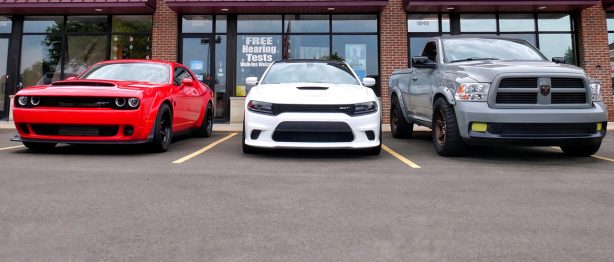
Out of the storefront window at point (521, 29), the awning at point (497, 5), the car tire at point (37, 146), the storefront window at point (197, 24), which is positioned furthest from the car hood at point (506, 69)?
the storefront window at point (197, 24)

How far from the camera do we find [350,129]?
18.4 ft

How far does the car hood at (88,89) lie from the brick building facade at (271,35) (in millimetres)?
7158

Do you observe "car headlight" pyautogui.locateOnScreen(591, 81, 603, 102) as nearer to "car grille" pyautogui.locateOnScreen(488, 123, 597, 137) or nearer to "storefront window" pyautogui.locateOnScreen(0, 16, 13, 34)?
"car grille" pyautogui.locateOnScreen(488, 123, 597, 137)

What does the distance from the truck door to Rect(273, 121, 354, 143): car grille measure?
1.83 metres

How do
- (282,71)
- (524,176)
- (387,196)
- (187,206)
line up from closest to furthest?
(187,206)
(387,196)
(524,176)
(282,71)

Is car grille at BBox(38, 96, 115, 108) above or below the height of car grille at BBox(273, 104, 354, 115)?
above

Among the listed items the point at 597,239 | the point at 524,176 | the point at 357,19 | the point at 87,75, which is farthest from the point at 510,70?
the point at 357,19

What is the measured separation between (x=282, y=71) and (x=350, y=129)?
1.90m

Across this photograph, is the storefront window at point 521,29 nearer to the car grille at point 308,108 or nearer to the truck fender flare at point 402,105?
the truck fender flare at point 402,105

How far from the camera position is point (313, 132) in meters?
5.54

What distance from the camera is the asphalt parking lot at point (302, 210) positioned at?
2.40 meters

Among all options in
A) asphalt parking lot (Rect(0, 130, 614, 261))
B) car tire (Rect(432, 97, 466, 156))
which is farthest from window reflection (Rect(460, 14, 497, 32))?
asphalt parking lot (Rect(0, 130, 614, 261))

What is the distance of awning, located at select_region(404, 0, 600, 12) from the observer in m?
12.2

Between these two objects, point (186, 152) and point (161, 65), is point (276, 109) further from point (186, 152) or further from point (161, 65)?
point (161, 65)
